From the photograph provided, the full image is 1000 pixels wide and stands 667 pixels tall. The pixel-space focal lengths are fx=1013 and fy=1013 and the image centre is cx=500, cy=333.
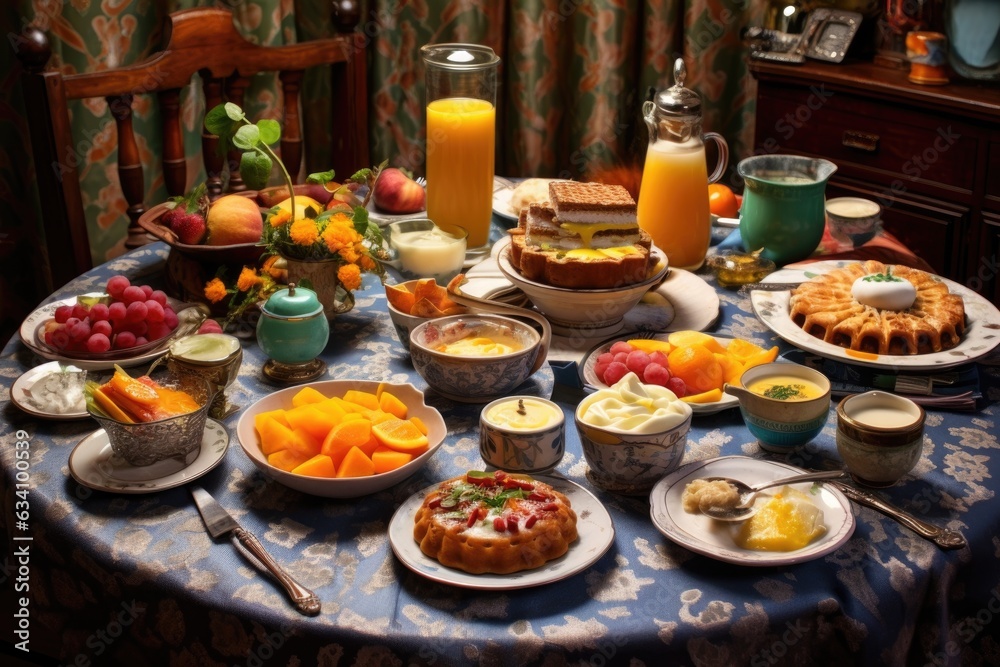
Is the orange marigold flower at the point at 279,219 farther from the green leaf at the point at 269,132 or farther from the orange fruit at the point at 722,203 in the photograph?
the orange fruit at the point at 722,203

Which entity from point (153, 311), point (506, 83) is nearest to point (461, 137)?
point (153, 311)

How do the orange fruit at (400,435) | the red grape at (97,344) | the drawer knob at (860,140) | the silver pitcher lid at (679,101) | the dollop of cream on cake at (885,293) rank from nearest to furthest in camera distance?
the orange fruit at (400,435) < the red grape at (97,344) < the dollop of cream on cake at (885,293) < the silver pitcher lid at (679,101) < the drawer knob at (860,140)

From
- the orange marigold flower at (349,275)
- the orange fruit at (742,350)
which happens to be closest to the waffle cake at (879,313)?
the orange fruit at (742,350)

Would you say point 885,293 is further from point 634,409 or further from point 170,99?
point 170,99

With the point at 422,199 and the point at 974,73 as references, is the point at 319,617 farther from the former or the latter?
the point at 974,73

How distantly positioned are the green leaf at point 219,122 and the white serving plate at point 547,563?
851 millimetres

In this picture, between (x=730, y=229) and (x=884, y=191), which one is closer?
(x=730, y=229)

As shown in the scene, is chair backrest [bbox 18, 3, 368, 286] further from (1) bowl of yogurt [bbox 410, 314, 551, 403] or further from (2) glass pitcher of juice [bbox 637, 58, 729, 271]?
(2) glass pitcher of juice [bbox 637, 58, 729, 271]

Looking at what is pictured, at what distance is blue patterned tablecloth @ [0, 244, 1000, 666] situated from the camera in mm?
966

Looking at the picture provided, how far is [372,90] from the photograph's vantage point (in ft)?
10.6

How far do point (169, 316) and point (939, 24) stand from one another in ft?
7.95

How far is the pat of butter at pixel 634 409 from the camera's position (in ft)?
3.82

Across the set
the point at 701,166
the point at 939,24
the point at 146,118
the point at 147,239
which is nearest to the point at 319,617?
the point at 701,166

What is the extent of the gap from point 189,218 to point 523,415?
73cm
